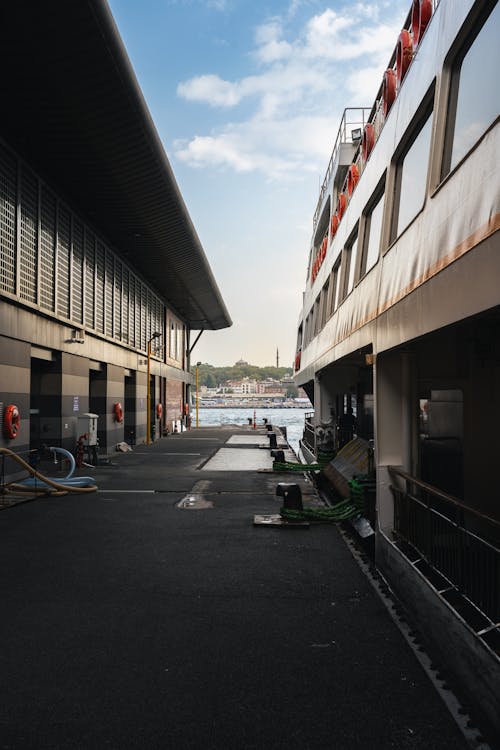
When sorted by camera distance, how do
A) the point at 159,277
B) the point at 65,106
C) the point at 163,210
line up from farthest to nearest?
the point at 159,277, the point at 163,210, the point at 65,106

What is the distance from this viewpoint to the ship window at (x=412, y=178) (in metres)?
6.80

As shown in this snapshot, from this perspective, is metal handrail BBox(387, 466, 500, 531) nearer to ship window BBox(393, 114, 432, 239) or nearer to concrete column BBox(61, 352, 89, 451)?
ship window BBox(393, 114, 432, 239)

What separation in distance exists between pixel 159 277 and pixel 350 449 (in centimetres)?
2263

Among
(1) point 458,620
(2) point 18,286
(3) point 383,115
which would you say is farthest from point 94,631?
(2) point 18,286

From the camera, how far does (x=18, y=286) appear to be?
16172mm

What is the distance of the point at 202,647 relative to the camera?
5.32 m

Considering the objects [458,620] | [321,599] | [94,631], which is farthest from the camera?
[321,599]

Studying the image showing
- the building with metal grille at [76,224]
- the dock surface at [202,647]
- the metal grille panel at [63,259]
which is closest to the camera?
the dock surface at [202,647]

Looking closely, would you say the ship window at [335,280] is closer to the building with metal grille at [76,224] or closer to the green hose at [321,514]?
the green hose at [321,514]

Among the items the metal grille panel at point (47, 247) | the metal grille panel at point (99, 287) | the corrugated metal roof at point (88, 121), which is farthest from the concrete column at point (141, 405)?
the metal grille panel at point (47, 247)

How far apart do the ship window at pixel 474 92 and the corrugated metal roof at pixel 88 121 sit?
8.42m

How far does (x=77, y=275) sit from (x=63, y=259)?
1.51 m

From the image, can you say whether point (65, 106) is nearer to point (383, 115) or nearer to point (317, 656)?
point (383, 115)

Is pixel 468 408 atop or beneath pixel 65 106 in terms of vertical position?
beneath
